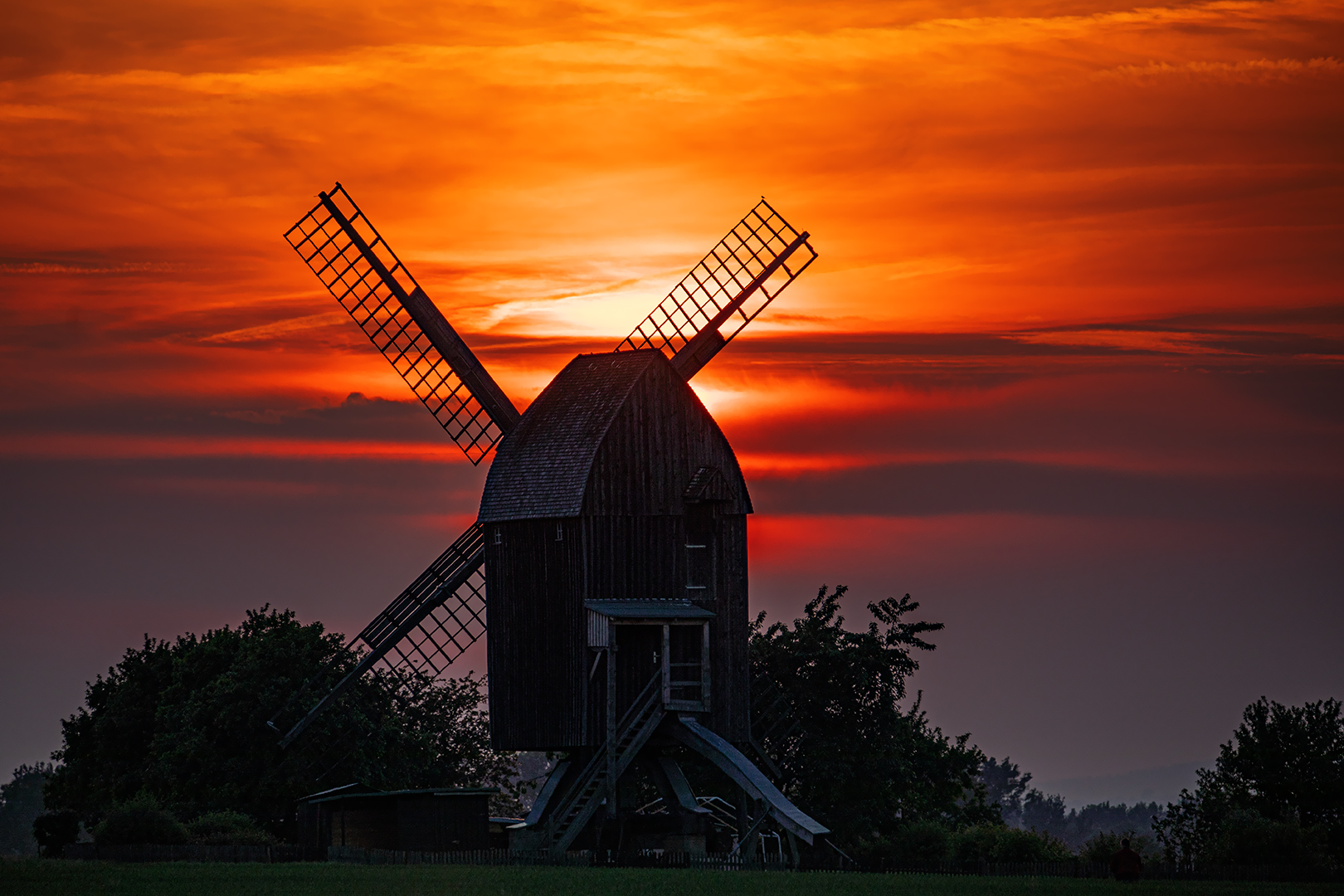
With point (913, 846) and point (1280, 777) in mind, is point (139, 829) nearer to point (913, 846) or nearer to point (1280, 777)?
point (913, 846)

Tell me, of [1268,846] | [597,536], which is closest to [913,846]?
[1268,846]

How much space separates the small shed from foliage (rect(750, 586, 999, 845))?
40.9ft

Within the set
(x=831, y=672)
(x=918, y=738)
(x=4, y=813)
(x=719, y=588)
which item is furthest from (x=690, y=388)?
(x=4, y=813)

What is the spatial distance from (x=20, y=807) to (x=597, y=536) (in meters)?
152

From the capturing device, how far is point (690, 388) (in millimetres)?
48938

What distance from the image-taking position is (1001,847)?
44.3 meters

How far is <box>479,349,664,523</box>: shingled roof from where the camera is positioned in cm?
4634

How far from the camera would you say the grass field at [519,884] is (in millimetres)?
36281

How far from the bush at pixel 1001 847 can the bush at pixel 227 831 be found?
18.8 metres

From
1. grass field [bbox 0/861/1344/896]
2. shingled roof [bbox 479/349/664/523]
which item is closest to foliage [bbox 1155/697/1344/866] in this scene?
grass field [bbox 0/861/1344/896]

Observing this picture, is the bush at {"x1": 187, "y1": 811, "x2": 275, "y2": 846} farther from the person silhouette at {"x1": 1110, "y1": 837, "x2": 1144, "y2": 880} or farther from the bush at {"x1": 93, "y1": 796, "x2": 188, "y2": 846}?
the person silhouette at {"x1": 1110, "y1": 837, "x2": 1144, "y2": 880}

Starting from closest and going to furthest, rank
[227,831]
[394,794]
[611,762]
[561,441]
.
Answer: [611,762] → [561,441] → [394,794] → [227,831]

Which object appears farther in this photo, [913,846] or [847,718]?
[847,718]

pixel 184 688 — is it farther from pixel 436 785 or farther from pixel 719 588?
pixel 719 588
